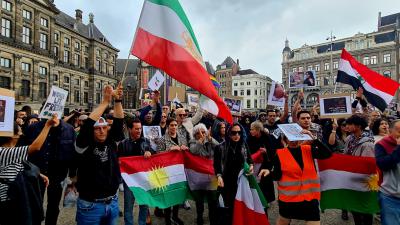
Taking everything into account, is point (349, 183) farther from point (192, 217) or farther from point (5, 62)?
point (5, 62)

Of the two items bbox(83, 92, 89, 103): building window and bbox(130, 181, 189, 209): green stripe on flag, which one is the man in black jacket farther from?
bbox(83, 92, 89, 103): building window

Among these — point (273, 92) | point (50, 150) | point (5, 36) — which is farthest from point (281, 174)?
point (5, 36)

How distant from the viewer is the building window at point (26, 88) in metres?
46.2

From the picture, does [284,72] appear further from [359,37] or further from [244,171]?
[244,171]

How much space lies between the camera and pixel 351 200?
5.32 meters

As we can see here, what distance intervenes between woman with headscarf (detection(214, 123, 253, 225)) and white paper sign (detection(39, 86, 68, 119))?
2.69 metres

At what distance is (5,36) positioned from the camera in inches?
1706

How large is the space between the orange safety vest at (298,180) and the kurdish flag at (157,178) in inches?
87.2

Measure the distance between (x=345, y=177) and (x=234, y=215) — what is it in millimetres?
2210

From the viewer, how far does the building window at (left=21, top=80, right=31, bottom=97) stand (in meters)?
46.2

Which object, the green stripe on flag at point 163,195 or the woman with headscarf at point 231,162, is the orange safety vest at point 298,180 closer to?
the woman with headscarf at point 231,162

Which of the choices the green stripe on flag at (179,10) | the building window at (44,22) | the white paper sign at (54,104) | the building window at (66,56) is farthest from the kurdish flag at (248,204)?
the building window at (66,56)

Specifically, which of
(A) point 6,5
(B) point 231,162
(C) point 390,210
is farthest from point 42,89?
(C) point 390,210

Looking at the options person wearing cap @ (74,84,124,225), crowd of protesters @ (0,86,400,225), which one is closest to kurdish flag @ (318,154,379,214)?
crowd of protesters @ (0,86,400,225)
